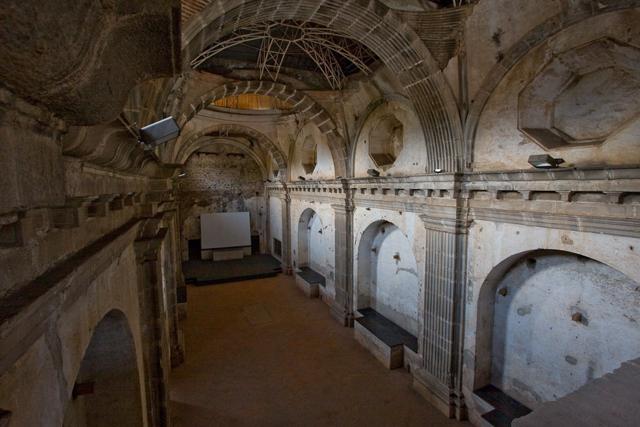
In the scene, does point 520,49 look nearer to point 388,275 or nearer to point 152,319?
point 388,275

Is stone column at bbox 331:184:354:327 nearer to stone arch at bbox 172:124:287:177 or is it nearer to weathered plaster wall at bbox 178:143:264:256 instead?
stone arch at bbox 172:124:287:177

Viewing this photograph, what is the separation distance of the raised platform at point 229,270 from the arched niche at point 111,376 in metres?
9.95

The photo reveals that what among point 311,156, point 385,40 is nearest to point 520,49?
point 385,40

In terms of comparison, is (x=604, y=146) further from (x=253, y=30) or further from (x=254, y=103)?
(x=254, y=103)

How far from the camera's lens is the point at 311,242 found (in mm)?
13109

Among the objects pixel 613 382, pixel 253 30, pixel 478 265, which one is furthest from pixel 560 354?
pixel 253 30

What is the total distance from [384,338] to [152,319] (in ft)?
17.2

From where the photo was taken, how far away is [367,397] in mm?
6363

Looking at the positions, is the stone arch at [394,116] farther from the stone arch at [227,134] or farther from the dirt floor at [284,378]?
the stone arch at [227,134]

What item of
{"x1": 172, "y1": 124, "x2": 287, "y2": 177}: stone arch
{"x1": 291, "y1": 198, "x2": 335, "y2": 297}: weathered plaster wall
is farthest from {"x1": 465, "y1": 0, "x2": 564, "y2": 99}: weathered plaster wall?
{"x1": 172, "y1": 124, "x2": 287, "y2": 177}: stone arch

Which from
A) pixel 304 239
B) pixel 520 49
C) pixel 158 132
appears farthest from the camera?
pixel 304 239

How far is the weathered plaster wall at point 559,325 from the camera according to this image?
163 inches

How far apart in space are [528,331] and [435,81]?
418 cm

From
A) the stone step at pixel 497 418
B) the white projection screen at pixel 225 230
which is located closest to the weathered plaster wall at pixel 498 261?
the stone step at pixel 497 418
